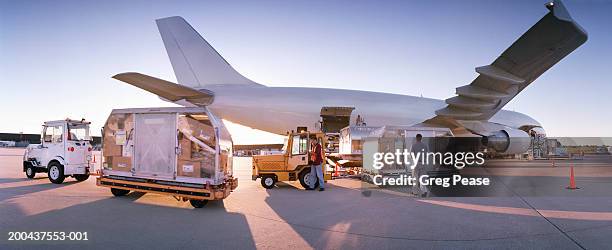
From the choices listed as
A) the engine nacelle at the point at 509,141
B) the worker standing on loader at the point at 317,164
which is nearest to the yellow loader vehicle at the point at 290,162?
the worker standing on loader at the point at 317,164

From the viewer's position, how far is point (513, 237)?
5641 millimetres

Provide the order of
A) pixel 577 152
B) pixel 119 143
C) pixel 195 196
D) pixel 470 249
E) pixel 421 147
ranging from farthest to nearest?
pixel 577 152 < pixel 421 147 < pixel 119 143 < pixel 195 196 < pixel 470 249

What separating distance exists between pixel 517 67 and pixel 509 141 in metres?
5.37

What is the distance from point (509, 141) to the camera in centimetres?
2059

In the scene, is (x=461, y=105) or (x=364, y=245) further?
(x=461, y=105)

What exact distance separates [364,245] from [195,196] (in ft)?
14.3

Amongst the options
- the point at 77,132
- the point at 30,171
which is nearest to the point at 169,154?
the point at 77,132

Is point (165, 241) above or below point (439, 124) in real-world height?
below

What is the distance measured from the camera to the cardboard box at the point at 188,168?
856 cm

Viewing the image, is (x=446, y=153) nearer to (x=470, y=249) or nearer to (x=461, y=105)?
(x=461, y=105)

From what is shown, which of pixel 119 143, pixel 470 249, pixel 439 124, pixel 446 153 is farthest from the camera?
pixel 439 124

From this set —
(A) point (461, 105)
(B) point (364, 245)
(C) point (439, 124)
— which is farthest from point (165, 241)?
(C) point (439, 124)

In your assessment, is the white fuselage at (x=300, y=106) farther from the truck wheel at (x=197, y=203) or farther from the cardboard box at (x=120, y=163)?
the truck wheel at (x=197, y=203)

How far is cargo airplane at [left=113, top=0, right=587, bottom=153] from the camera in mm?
18375
